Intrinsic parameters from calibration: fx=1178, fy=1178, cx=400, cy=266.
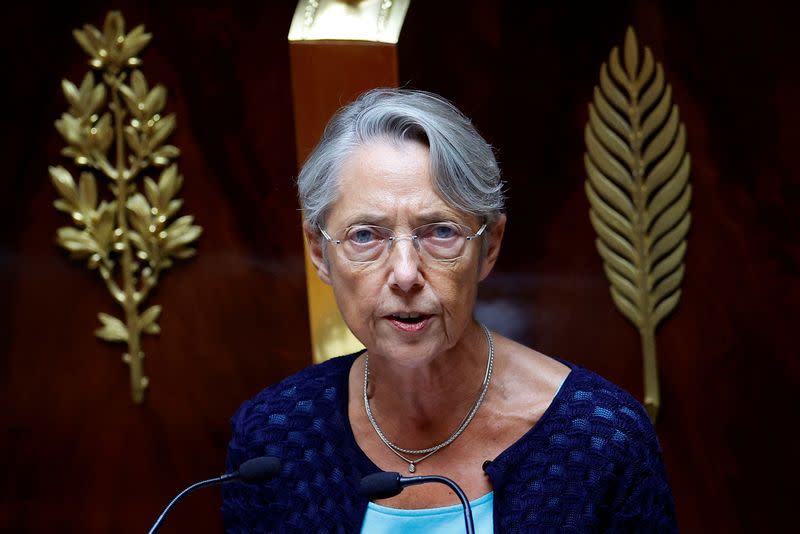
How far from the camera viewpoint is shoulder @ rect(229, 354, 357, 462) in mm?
2328

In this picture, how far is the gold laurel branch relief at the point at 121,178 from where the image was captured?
9.36 feet

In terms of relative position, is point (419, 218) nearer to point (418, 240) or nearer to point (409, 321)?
point (418, 240)

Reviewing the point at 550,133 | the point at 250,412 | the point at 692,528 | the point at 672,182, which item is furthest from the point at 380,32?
the point at 692,528

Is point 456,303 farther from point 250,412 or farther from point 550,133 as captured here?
point 550,133

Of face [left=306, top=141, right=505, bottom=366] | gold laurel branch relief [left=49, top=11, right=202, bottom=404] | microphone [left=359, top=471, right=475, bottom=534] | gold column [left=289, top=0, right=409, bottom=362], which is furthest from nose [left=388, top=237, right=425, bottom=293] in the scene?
gold laurel branch relief [left=49, top=11, right=202, bottom=404]

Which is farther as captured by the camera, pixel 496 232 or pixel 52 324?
pixel 52 324

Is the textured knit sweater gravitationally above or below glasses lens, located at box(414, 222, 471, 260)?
below

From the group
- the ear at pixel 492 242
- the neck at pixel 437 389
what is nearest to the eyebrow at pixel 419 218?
the ear at pixel 492 242

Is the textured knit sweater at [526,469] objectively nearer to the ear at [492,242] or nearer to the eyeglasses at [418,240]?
the ear at [492,242]

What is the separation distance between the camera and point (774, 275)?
2658 millimetres

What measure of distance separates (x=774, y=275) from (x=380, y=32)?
106cm

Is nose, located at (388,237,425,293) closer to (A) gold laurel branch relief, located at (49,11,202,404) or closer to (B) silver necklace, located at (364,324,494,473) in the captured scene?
(B) silver necklace, located at (364,324,494,473)

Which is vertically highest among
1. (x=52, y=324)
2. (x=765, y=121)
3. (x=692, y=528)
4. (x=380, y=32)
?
(x=380, y=32)

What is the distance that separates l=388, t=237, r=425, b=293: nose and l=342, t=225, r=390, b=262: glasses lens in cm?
3
